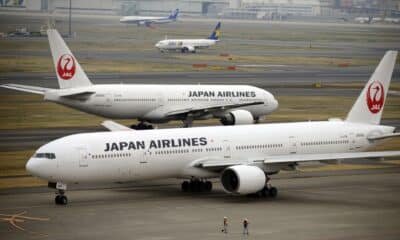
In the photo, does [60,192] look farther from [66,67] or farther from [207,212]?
[66,67]

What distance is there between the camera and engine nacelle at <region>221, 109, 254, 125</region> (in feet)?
235

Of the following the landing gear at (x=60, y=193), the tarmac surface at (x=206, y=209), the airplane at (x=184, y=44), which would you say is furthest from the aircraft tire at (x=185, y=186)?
the airplane at (x=184, y=44)

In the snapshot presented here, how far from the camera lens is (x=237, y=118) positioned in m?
71.9

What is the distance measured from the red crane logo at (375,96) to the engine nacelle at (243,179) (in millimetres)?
10927

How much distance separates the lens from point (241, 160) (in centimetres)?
4794

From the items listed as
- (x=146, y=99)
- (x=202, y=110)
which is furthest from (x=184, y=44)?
(x=202, y=110)

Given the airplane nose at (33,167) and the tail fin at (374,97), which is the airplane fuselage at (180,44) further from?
the airplane nose at (33,167)

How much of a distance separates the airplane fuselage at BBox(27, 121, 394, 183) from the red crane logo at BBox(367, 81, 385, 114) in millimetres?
1332

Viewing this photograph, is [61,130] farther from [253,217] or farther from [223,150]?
[253,217]

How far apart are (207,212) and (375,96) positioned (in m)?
15.9

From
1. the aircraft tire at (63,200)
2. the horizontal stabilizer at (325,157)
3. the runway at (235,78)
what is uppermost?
the runway at (235,78)

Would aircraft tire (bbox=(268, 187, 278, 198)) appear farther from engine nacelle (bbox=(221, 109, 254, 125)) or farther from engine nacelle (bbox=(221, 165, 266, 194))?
engine nacelle (bbox=(221, 109, 254, 125))

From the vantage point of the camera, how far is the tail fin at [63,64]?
70812 millimetres

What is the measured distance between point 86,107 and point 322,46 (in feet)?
357
